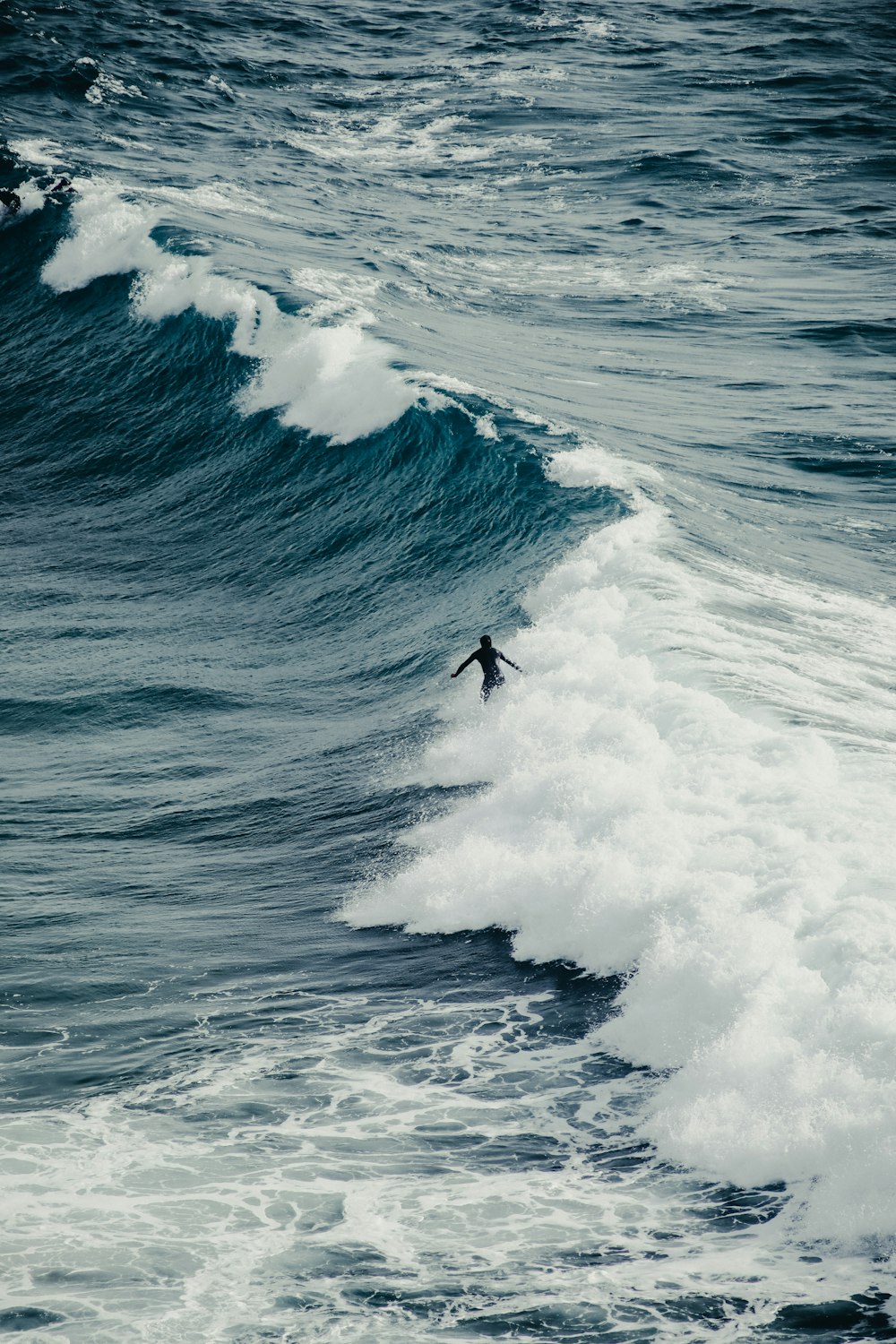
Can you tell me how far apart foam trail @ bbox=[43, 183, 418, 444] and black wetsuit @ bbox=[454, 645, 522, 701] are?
823 cm

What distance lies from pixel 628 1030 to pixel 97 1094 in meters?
3.81

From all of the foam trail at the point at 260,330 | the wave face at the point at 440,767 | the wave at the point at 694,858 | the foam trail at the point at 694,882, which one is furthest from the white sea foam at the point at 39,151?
the foam trail at the point at 694,882

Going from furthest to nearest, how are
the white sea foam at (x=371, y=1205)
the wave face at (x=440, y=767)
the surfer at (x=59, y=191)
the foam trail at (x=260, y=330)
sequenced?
1. the surfer at (x=59, y=191)
2. the foam trail at (x=260, y=330)
3. the wave face at (x=440, y=767)
4. the white sea foam at (x=371, y=1205)

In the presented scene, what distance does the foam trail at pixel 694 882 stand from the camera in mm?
8859

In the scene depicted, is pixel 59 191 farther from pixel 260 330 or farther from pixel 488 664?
pixel 488 664

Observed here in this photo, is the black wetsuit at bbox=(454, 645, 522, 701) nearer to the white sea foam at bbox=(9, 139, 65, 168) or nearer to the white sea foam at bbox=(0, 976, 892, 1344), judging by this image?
the white sea foam at bbox=(0, 976, 892, 1344)

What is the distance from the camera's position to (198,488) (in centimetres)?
2316

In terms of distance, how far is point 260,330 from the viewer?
25406 millimetres

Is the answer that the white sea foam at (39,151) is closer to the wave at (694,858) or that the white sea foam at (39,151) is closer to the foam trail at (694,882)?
the wave at (694,858)

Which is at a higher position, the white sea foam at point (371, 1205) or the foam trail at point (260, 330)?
the foam trail at point (260, 330)

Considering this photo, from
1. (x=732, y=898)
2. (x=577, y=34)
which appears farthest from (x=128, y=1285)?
(x=577, y=34)

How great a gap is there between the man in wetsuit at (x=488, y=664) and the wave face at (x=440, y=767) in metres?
0.31

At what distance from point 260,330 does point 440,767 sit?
13394mm

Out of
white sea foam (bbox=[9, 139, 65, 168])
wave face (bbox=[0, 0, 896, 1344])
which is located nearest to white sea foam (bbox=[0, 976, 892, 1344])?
wave face (bbox=[0, 0, 896, 1344])
